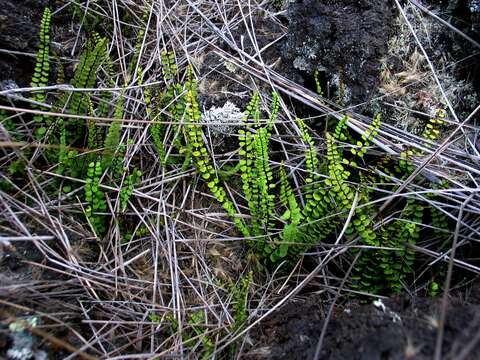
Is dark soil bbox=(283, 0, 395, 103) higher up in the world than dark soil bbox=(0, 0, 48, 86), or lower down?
higher up

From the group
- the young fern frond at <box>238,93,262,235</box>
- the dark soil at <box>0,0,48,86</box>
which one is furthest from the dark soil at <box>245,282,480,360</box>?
the dark soil at <box>0,0,48,86</box>

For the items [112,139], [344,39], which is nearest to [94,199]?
[112,139]

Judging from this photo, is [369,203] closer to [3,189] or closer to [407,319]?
[407,319]

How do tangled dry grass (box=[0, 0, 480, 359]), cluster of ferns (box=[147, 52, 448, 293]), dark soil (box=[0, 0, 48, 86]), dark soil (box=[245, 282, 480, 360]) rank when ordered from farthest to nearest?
dark soil (box=[0, 0, 48, 86])
cluster of ferns (box=[147, 52, 448, 293])
tangled dry grass (box=[0, 0, 480, 359])
dark soil (box=[245, 282, 480, 360])

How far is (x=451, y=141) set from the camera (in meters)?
2.37

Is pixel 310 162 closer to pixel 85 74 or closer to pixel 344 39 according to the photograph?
pixel 344 39

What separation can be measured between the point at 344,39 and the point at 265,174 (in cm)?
93

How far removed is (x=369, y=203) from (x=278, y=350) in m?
0.84

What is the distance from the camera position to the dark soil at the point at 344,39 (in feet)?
8.27

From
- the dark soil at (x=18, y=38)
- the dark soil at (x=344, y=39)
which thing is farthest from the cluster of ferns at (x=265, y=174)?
the dark soil at (x=344, y=39)

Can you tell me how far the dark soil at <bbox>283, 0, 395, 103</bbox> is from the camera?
2.52 m

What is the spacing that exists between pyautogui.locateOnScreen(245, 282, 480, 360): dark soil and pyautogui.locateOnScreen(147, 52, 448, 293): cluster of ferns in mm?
348

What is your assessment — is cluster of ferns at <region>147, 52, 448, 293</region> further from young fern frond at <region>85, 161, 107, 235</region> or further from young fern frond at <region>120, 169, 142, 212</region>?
young fern frond at <region>85, 161, 107, 235</region>

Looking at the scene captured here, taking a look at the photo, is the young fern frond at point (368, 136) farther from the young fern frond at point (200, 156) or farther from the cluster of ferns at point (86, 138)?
the cluster of ferns at point (86, 138)
